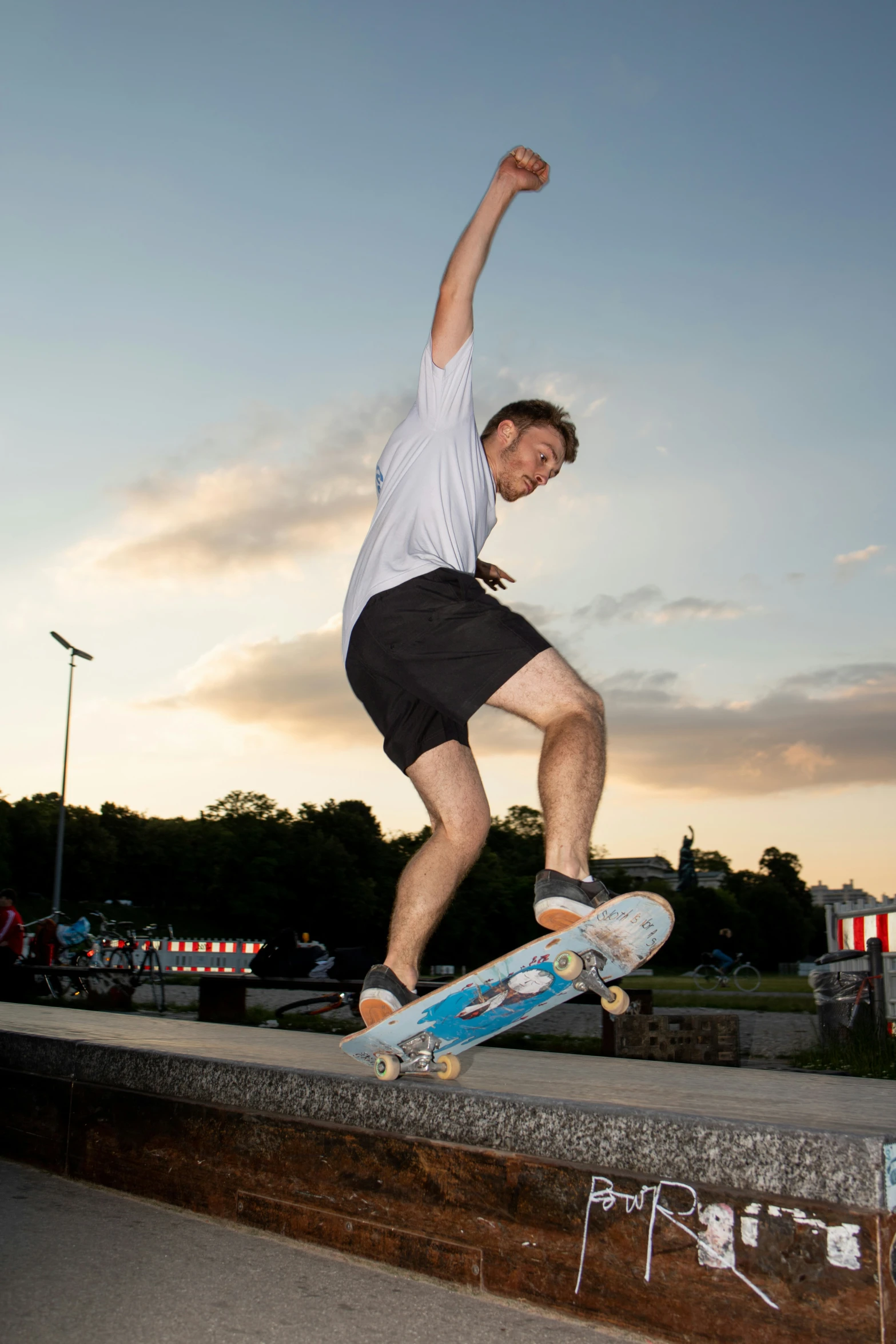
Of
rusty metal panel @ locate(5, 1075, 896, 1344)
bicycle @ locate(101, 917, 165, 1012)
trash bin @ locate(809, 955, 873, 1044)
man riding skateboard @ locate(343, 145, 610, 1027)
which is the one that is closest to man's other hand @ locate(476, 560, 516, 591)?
man riding skateboard @ locate(343, 145, 610, 1027)

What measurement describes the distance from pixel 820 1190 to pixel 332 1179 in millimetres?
1308

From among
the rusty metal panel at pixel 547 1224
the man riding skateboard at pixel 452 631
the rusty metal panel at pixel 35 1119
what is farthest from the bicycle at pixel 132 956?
the man riding skateboard at pixel 452 631

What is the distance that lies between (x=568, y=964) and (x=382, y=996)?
2.25ft

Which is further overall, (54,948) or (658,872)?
(658,872)

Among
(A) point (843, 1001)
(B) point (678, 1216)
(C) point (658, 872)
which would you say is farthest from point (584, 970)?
(C) point (658, 872)

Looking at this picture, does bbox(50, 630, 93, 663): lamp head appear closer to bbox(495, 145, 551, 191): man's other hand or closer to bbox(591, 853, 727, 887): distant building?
bbox(495, 145, 551, 191): man's other hand

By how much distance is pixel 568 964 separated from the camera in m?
2.54

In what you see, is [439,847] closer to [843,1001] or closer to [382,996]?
[382,996]

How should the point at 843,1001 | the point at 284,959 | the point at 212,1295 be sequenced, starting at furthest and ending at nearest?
the point at 284,959 < the point at 843,1001 < the point at 212,1295

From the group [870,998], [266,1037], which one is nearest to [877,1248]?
[266,1037]

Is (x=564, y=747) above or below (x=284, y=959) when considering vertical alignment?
above

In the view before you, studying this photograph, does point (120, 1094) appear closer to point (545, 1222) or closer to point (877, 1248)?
point (545, 1222)

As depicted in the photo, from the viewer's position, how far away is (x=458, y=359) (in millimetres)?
3105

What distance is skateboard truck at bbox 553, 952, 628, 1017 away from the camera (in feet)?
8.34
